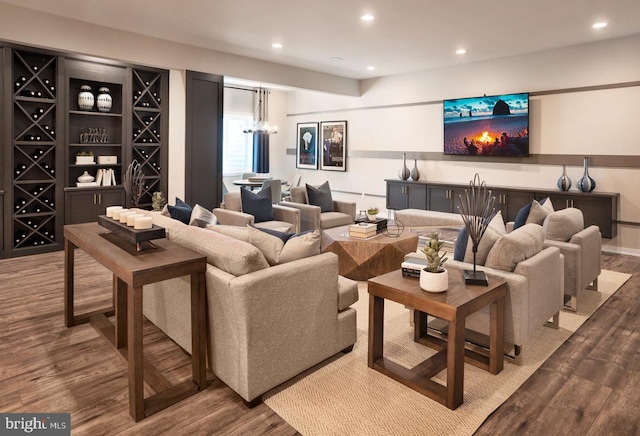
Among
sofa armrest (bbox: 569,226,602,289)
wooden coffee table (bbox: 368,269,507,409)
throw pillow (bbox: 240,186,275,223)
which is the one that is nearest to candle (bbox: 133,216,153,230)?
wooden coffee table (bbox: 368,269,507,409)

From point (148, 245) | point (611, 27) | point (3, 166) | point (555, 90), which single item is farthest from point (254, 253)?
point (555, 90)

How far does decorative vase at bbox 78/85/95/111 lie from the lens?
19.2ft

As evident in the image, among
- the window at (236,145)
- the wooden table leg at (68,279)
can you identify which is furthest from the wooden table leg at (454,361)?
the window at (236,145)

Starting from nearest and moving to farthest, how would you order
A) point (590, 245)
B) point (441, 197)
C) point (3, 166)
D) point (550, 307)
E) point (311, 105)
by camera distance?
point (550, 307) → point (590, 245) → point (3, 166) → point (441, 197) → point (311, 105)

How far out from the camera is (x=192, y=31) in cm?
583

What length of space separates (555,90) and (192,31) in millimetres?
5220

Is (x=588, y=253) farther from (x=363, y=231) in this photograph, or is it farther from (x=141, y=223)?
(x=141, y=223)

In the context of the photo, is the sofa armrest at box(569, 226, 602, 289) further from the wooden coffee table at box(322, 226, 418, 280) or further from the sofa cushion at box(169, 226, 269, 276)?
the sofa cushion at box(169, 226, 269, 276)

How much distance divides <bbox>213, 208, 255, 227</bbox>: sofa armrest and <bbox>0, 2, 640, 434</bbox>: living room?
1635mm

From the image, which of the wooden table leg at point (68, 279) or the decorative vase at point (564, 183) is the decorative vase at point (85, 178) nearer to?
the wooden table leg at point (68, 279)

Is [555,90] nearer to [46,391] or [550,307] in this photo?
[550,307]

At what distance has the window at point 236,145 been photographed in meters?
9.74

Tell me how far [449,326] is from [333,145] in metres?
7.76

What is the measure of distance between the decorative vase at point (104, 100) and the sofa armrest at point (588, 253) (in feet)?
19.2
